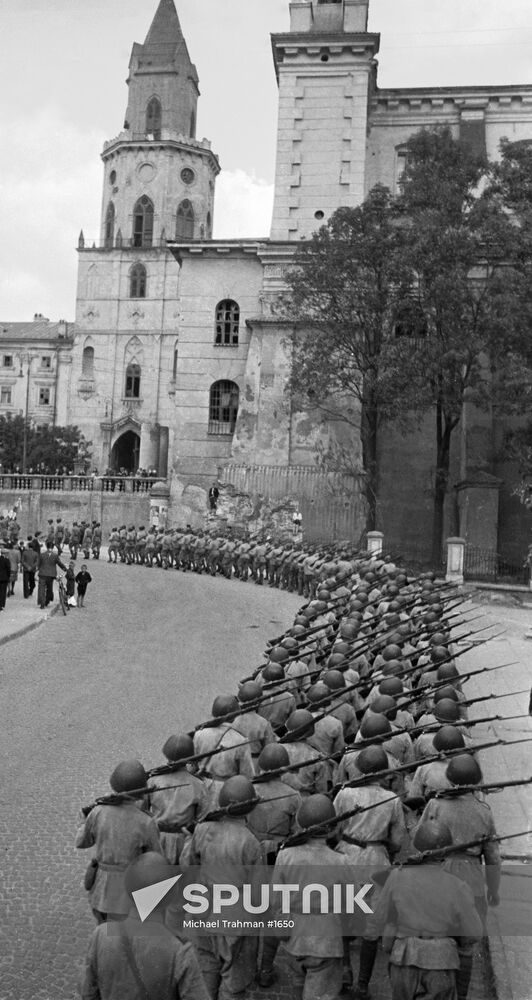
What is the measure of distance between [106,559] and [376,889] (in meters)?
32.6

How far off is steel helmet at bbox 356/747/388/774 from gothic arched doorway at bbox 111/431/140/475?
206 feet

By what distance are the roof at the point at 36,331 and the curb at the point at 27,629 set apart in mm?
56790

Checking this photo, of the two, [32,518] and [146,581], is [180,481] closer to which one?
[32,518]

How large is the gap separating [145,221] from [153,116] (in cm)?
720

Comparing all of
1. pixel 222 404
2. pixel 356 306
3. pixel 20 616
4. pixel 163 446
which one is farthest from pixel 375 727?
pixel 163 446

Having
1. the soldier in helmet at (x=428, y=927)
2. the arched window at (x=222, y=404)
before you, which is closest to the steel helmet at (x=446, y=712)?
the soldier in helmet at (x=428, y=927)

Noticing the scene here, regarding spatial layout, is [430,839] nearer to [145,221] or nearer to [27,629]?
[27,629]

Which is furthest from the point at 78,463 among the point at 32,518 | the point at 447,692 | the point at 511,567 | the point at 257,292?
the point at 447,692

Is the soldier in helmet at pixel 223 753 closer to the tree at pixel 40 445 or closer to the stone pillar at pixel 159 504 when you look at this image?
the stone pillar at pixel 159 504

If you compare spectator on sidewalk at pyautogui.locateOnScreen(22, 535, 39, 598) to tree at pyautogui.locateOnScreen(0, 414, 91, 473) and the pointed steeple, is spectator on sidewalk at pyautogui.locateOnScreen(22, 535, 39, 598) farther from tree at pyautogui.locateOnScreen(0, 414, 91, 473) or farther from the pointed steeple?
the pointed steeple

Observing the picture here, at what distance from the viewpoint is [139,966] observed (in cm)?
455

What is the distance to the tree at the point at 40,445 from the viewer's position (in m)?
65.5

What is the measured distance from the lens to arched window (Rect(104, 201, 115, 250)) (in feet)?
234

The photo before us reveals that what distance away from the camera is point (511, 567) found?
32.0 meters
